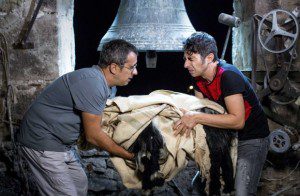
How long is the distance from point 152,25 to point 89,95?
1179mm

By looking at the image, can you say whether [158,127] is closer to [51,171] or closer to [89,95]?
[89,95]

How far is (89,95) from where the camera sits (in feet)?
8.59

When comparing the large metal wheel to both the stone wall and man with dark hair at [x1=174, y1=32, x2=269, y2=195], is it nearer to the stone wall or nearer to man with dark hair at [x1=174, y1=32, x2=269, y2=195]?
man with dark hair at [x1=174, y1=32, x2=269, y2=195]

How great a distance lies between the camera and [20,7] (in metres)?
4.12

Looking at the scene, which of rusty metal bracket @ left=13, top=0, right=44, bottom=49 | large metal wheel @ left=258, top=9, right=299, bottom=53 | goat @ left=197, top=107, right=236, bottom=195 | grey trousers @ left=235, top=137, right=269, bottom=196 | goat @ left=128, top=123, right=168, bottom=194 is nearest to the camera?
goat @ left=128, top=123, right=168, bottom=194

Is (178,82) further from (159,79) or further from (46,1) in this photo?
(46,1)

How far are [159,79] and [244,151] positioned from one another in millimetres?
4725

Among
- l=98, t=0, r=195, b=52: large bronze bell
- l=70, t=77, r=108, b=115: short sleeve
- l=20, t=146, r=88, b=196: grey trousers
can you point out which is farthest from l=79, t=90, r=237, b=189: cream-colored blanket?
l=98, t=0, r=195, b=52: large bronze bell

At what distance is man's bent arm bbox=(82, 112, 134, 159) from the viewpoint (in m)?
2.59

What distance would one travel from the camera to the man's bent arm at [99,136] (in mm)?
2594

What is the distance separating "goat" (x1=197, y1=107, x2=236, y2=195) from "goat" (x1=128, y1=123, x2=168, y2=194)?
34 centimetres

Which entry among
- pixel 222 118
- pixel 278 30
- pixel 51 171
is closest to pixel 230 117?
pixel 222 118

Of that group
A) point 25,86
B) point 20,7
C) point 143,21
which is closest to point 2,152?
point 25,86

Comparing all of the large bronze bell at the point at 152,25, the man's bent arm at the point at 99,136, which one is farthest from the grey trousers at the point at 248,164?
the large bronze bell at the point at 152,25
